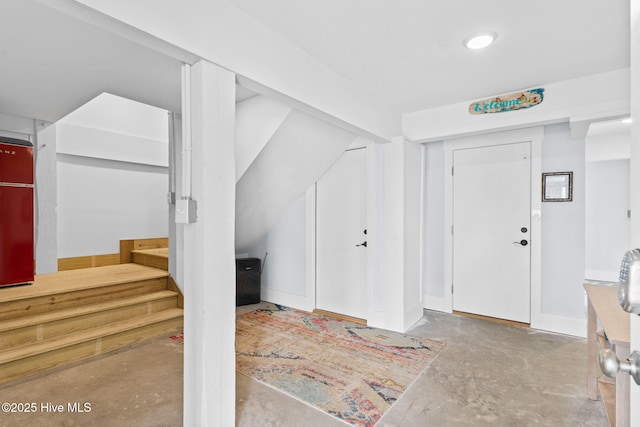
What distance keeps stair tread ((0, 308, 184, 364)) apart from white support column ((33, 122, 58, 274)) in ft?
4.33

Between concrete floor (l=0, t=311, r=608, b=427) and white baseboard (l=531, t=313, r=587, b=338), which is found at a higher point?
white baseboard (l=531, t=313, r=587, b=338)

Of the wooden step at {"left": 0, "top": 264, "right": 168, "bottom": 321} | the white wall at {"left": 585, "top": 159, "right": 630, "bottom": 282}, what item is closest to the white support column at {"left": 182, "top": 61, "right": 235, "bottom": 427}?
the wooden step at {"left": 0, "top": 264, "right": 168, "bottom": 321}

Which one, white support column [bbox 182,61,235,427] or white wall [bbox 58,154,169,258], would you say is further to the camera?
white wall [bbox 58,154,169,258]

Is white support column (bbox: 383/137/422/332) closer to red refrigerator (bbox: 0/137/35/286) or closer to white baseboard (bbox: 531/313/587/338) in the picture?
white baseboard (bbox: 531/313/587/338)

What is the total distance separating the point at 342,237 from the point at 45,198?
11.0 feet

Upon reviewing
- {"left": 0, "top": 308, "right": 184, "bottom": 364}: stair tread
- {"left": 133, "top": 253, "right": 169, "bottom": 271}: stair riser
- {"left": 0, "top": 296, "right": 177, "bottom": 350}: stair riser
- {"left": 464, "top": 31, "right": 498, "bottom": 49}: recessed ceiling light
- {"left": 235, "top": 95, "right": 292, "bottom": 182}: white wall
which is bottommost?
{"left": 0, "top": 308, "right": 184, "bottom": 364}: stair tread

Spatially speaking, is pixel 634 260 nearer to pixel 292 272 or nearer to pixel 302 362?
pixel 302 362

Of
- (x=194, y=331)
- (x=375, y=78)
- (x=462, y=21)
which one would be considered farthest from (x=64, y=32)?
(x=462, y=21)

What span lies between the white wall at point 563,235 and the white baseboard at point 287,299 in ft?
8.42

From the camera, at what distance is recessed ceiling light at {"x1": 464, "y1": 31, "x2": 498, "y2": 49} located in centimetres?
214

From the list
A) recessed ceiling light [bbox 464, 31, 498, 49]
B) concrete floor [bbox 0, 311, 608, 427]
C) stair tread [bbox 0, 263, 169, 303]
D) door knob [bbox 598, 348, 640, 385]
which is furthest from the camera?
stair tread [bbox 0, 263, 169, 303]

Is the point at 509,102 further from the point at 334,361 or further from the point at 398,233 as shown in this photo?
the point at 334,361

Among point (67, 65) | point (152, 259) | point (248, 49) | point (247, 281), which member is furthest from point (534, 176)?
point (152, 259)

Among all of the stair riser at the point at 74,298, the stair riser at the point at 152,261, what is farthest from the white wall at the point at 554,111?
the stair riser at the point at 74,298
